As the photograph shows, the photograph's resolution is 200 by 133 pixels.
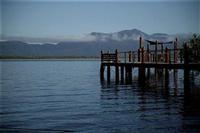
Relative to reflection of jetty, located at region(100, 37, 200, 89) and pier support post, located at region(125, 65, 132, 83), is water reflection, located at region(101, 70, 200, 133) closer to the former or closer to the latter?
reflection of jetty, located at region(100, 37, 200, 89)

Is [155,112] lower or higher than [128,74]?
lower

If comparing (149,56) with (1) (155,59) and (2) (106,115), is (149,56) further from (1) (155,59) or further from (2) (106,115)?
(2) (106,115)

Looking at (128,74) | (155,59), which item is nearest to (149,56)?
(155,59)

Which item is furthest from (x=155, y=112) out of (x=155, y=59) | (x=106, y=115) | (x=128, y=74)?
(x=128, y=74)

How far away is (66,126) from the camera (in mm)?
17016

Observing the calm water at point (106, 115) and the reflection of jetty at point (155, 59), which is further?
the reflection of jetty at point (155, 59)

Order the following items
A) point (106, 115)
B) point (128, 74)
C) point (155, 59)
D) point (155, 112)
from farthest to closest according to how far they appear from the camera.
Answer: point (128, 74)
point (155, 59)
point (155, 112)
point (106, 115)

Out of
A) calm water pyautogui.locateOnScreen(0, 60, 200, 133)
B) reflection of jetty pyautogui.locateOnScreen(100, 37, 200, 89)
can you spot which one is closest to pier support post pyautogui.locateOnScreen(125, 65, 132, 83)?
reflection of jetty pyautogui.locateOnScreen(100, 37, 200, 89)

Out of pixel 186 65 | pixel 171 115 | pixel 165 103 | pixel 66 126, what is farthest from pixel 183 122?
pixel 186 65

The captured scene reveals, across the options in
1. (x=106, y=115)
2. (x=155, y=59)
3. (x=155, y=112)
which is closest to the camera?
(x=106, y=115)

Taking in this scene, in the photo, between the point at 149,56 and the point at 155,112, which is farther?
the point at 149,56

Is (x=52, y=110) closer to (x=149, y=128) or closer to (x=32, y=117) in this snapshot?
(x=32, y=117)

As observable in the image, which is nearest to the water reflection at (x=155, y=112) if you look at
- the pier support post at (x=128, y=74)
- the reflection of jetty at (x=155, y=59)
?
the reflection of jetty at (x=155, y=59)

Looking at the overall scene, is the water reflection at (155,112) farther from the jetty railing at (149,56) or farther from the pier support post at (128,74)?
the pier support post at (128,74)
